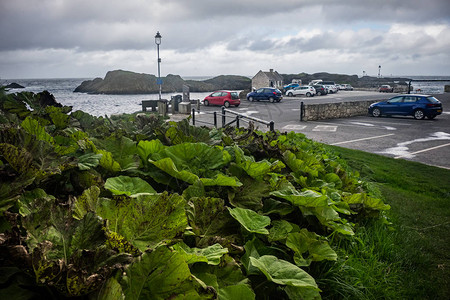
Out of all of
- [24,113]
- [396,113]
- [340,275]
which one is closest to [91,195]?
[340,275]

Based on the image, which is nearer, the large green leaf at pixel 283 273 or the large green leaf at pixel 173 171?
the large green leaf at pixel 283 273

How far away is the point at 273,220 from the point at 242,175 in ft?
0.79

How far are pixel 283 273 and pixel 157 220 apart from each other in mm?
433

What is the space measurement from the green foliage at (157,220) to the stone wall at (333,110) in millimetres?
23014

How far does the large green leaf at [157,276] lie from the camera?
0.73 metres

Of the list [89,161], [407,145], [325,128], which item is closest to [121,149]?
[89,161]

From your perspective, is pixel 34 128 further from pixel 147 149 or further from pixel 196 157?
pixel 196 157

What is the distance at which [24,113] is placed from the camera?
2314 mm

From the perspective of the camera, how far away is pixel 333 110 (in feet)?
83.5

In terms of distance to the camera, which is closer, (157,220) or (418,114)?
(157,220)

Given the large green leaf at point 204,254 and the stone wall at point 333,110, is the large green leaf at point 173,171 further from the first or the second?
the stone wall at point 333,110

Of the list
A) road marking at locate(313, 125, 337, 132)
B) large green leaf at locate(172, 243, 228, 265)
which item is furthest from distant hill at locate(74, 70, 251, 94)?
large green leaf at locate(172, 243, 228, 265)

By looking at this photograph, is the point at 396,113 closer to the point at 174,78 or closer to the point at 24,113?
the point at 24,113

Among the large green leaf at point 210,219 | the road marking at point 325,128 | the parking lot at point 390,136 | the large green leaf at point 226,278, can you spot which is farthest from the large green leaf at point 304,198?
the road marking at point 325,128
